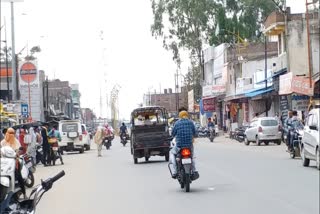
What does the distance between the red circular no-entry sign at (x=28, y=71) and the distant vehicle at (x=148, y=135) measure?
12.4m

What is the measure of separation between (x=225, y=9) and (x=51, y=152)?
39.9 metres

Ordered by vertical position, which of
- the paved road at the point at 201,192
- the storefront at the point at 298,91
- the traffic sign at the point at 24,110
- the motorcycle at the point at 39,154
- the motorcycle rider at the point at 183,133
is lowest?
the paved road at the point at 201,192

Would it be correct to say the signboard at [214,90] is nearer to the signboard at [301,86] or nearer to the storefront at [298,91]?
the storefront at [298,91]

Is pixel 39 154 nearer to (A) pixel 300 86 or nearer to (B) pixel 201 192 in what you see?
(B) pixel 201 192

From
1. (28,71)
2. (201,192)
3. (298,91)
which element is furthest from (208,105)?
(201,192)

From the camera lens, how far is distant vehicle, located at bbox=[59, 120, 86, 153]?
40.8 meters

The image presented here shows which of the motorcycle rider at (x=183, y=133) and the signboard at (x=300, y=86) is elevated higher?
the signboard at (x=300, y=86)

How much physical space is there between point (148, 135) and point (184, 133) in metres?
11.4

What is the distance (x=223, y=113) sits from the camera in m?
74.5

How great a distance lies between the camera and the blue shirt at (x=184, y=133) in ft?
46.9

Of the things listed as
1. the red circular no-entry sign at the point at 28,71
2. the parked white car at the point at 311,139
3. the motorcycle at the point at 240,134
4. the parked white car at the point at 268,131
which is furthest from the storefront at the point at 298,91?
the parked white car at the point at 311,139

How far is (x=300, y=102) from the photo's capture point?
38.8 meters

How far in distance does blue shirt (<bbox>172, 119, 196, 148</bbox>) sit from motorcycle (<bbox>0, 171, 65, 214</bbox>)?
5494mm

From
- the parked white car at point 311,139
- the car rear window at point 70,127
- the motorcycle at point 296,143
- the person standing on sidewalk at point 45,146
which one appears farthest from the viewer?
the car rear window at point 70,127
